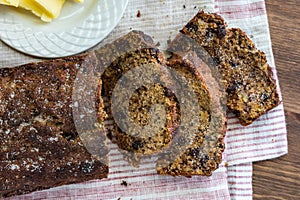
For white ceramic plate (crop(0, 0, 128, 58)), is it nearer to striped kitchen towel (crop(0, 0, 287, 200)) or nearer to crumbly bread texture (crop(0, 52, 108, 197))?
striped kitchen towel (crop(0, 0, 287, 200))

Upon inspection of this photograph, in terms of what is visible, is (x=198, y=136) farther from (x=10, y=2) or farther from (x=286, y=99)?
(x=10, y=2)

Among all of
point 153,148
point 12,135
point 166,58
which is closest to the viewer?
point 12,135

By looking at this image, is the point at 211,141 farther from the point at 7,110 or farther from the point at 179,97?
the point at 7,110

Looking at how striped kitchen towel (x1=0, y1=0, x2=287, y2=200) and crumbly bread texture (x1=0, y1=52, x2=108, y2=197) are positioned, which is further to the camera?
striped kitchen towel (x1=0, y1=0, x2=287, y2=200)

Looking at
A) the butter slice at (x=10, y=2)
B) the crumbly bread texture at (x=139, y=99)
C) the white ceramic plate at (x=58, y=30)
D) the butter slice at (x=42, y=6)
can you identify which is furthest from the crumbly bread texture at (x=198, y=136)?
the butter slice at (x=10, y=2)

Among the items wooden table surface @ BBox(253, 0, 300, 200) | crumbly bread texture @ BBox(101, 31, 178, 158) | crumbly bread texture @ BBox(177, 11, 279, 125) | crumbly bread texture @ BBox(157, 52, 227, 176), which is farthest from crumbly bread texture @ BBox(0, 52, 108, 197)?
wooden table surface @ BBox(253, 0, 300, 200)

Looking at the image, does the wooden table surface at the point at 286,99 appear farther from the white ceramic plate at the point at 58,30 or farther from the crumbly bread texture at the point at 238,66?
the white ceramic plate at the point at 58,30

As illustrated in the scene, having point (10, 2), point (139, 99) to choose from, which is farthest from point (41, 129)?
point (10, 2)

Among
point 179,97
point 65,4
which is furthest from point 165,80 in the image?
point 65,4
